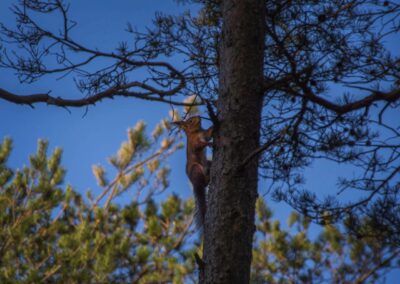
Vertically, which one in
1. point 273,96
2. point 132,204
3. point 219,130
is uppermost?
point 132,204

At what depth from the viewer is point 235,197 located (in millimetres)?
3152

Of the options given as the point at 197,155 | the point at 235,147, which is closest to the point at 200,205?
the point at 197,155

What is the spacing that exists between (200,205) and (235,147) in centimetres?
175

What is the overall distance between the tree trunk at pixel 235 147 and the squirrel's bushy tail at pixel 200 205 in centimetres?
156

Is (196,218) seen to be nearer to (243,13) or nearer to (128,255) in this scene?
(243,13)

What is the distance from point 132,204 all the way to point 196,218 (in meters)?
5.55

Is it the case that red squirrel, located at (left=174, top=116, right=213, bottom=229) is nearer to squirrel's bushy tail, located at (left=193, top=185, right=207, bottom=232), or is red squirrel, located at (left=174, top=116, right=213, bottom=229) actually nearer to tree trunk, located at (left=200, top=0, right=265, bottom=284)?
squirrel's bushy tail, located at (left=193, top=185, right=207, bottom=232)

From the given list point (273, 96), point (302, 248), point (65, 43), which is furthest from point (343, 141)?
point (302, 248)

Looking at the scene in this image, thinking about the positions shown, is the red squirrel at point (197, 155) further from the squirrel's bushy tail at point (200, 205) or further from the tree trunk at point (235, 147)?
the tree trunk at point (235, 147)

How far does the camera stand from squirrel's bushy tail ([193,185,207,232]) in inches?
188

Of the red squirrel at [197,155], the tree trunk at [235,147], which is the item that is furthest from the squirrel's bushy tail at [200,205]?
the tree trunk at [235,147]

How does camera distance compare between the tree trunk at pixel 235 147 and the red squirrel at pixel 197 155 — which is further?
the red squirrel at pixel 197 155

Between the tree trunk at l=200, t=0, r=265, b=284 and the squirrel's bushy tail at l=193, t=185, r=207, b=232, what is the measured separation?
5.13ft

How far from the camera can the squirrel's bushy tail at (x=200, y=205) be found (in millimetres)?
4781
